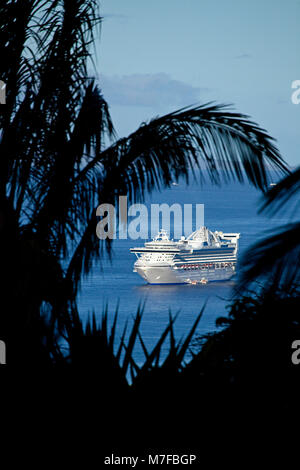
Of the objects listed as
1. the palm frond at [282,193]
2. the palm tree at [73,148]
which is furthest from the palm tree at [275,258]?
the palm tree at [73,148]

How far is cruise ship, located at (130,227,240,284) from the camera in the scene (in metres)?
39.8

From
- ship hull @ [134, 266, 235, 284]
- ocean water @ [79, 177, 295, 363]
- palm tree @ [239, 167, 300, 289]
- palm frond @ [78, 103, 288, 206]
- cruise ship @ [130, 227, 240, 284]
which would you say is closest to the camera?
palm tree @ [239, 167, 300, 289]

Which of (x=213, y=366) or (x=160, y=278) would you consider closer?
Answer: (x=213, y=366)

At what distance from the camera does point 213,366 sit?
220 centimetres

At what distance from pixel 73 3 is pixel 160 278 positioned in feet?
126

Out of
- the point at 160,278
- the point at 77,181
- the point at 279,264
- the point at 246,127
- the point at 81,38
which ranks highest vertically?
the point at 81,38

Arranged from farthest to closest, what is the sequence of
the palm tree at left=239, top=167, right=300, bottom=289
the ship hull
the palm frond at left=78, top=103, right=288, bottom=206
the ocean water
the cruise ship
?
the ship hull → the cruise ship → the ocean water → the palm frond at left=78, top=103, right=288, bottom=206 → the palm tree at left=239, top=167, right=300, bottom=289

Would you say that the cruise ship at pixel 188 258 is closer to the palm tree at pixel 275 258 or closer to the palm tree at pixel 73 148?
the palm tree at pixel 73 148

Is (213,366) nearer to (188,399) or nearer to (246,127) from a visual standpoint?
(188,399)

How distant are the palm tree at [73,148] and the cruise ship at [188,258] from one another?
116 ft

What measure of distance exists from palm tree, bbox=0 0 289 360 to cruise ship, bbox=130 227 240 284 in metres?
35.3

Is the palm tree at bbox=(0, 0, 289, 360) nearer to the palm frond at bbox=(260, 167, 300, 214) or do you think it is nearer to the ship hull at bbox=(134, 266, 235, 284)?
the palm frond at bbox=(260, 167, 300, 214)

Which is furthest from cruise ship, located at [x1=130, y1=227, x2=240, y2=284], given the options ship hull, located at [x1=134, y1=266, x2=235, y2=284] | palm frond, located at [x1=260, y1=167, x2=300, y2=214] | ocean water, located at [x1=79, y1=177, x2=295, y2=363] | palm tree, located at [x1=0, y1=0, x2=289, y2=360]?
palm frond, located at [x1=260, y1=167, x2=300, y2=214]
